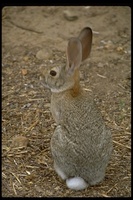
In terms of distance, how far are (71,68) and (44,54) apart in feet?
7.64

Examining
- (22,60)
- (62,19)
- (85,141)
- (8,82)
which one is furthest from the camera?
(62,19)

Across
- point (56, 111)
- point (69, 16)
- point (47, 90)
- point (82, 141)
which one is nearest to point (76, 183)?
point (82, 141)

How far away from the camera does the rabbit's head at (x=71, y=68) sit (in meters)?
5.02

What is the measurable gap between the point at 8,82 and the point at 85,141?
2.36m

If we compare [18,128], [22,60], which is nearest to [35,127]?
[18,128]

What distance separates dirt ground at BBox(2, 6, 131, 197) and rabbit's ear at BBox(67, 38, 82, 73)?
3.56 ft

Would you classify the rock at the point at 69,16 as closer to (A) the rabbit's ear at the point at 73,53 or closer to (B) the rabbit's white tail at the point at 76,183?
(A) the rabbit's ear at the point at 73,53

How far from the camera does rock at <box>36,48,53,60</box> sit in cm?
739

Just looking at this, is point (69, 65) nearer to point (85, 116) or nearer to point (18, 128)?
point (85, 116)

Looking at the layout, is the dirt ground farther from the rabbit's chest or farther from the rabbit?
the rabbit's chest

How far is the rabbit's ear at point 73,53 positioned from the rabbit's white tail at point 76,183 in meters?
1.13

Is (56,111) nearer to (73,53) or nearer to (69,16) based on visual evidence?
(73,53)

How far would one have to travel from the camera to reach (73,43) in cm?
496

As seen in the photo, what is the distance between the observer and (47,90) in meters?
6.76
